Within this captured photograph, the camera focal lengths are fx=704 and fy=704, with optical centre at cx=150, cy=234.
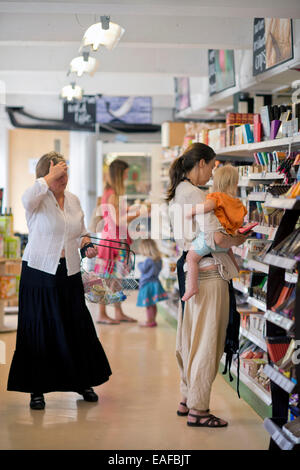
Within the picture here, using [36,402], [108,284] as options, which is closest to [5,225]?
[108,284]

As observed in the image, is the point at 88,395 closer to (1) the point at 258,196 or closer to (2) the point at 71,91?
(1) the point at 258,196

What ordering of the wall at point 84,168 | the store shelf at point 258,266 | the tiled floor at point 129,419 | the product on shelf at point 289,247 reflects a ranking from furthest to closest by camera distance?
the wall at point 84,168, the store shelf at point 258,266, the tiled floor at point 129,419, the product on shelf at point 289,247

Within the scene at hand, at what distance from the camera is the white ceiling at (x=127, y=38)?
4965mm

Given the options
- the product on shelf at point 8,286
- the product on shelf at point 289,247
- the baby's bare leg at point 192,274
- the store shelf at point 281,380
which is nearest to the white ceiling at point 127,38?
the baby's bare leg at point 192,274

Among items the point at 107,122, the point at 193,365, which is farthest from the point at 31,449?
the point at 107,122

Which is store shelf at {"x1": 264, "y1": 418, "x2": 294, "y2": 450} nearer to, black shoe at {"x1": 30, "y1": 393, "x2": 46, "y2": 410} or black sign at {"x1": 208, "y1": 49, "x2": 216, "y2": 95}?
black shoe at {"x1": 30, "y1": 393, "x2": 46, "y2": 410}

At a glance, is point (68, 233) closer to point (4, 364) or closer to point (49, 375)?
point (49, 375)

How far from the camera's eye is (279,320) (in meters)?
3.65

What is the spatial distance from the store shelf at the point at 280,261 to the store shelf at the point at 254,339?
4.50 ft

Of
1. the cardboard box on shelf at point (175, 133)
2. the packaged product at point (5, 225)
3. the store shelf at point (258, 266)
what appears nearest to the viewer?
the store shelf at point (258, 266)

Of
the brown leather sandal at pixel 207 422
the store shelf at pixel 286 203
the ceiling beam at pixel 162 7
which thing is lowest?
the brown leather sandal at pixel 207 422

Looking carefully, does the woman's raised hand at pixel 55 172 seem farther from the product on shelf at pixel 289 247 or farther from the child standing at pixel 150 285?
the child standing at pixel 150 285

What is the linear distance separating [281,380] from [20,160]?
10.9 metres

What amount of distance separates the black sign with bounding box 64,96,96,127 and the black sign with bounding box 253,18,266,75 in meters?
5.53
